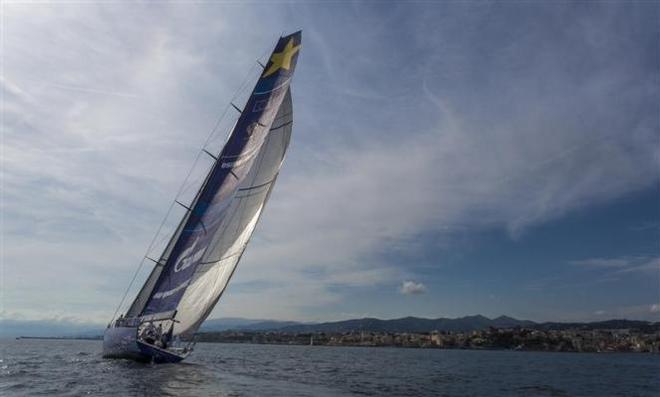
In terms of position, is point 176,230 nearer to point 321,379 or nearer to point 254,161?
point 254,161

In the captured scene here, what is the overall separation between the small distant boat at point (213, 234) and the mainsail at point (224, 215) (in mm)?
58

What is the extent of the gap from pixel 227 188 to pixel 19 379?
14.7 meters

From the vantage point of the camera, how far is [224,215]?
32.1 meters

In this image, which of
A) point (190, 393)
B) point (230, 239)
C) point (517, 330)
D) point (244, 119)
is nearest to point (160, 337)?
point (230, 239)

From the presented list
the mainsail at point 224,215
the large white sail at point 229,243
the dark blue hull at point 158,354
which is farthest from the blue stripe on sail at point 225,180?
the dark blue hull at point 158,354

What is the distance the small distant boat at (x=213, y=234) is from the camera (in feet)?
102

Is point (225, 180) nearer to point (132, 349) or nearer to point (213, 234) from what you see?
point (213, 234)

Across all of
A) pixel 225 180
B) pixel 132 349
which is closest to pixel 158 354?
pixel 132 349

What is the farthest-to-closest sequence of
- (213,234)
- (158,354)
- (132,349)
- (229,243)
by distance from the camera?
(229,243) → (213,234) → (158,354) → (132,349)

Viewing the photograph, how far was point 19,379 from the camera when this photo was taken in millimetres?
24297

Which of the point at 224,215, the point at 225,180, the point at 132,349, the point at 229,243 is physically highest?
the point at 225,180

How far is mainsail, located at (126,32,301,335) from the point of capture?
31125 mm

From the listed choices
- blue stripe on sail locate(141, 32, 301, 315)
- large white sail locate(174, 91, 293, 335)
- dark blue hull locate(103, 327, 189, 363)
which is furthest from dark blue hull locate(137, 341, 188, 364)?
blue stripe on sail locate(141, 32, 301, 315)

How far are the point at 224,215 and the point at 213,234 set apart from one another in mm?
1365
